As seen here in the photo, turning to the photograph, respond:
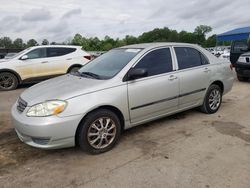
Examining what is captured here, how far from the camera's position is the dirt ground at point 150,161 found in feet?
10.0

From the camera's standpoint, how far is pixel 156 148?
3.90 metres

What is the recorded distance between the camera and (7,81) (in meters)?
9.40

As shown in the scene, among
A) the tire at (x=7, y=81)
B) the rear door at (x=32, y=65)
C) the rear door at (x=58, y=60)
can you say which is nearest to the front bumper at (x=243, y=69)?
the rear door at (x=58, y=60)

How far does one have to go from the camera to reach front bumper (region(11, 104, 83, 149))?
131 inches

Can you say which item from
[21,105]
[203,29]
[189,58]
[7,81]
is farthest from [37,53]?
[203,29]

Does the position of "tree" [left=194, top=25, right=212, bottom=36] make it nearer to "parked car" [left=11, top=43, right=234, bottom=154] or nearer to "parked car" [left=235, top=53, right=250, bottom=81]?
"parked car" [left=235, top=53, right=250, bottom=81]

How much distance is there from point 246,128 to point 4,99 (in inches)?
258

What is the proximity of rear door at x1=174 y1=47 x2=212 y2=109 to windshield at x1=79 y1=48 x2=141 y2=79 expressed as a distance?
0.95 meters

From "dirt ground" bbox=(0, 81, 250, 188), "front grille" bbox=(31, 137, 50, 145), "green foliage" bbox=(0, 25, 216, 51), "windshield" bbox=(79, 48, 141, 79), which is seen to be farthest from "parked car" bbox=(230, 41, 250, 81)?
"green foliage" bbox=(0, 25, 216, 51)

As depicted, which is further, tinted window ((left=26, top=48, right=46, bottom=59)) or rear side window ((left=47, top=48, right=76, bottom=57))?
rear side window ((left=47, top=48, right=76, bottom=57))

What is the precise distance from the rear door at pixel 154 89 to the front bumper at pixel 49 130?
3.31 feet

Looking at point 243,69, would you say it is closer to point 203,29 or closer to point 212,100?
point 212,100

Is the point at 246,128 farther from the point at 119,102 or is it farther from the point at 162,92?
the point at 119,102

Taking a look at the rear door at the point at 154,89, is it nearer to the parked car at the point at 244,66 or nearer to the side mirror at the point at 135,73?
the side mirror at the point at 135,73
